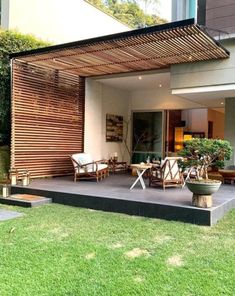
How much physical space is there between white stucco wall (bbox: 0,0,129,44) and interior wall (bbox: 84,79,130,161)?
2.36 m

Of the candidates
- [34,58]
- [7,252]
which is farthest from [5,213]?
[34,58]

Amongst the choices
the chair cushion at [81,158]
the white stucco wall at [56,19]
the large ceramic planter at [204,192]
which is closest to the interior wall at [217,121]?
the white stucco wall at [56,19]

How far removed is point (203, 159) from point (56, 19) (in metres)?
8.60

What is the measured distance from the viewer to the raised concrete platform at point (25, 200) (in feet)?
22.4

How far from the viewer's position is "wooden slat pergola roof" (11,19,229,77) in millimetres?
6622

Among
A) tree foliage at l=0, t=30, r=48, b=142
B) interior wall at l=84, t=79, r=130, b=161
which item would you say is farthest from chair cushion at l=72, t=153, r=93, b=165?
tree foliage at l=0, t=30, r=48, b=142

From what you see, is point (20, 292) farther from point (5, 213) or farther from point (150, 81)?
point (150, 81)

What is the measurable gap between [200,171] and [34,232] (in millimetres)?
3380

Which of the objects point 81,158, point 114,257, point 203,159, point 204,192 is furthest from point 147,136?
point 114,257

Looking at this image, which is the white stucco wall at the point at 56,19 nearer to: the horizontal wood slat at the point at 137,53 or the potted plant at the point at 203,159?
the horizontal wood slat at the point at 137,53

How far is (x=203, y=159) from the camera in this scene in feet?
19.3

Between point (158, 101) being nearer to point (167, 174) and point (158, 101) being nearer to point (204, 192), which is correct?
point (167, 174)

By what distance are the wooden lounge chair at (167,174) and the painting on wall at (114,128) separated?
15.4 ft

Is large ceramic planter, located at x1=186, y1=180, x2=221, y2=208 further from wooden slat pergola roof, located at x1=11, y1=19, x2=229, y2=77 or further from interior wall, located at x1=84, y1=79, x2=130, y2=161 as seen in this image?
interior wall, located at x1=84, y1=79, x2=130, y2=161
